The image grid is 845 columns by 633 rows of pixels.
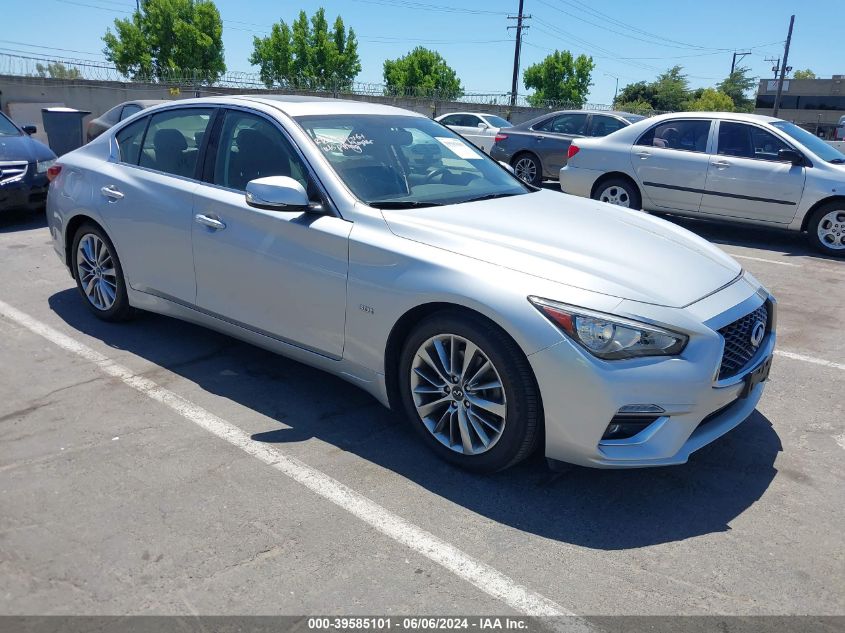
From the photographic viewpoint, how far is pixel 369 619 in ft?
8.16

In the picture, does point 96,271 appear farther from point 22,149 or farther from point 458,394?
point 22,149

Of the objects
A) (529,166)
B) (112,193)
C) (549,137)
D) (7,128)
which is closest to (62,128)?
(7,128)

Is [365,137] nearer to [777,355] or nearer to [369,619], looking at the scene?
[369,619]

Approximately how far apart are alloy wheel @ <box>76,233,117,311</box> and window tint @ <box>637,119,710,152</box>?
7.16 m

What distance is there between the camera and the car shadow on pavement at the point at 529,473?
122 inches

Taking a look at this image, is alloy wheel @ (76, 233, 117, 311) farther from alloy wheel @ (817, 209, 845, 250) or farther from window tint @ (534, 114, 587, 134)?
window tint @ (534, 114, 587, 134)

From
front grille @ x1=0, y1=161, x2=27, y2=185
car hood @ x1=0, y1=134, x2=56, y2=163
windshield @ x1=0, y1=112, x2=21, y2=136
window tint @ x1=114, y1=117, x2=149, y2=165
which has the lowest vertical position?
front grille @ x1=0, y1=161, x2=27, y2=185

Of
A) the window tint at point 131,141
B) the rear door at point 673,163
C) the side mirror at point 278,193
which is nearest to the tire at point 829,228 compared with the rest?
the rear door at point 673,163

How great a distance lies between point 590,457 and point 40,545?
7.35 ft

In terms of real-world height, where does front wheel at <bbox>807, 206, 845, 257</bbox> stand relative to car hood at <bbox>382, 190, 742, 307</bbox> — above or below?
below

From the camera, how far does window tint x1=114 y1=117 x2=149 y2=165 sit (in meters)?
5.01

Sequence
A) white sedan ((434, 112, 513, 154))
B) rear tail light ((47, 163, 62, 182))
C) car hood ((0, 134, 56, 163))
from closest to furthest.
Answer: rear tail light ((47, 163, 62, 182))
car hood ((0, 134, 56, 163))
white sedan ((434, 112, 513, 154))

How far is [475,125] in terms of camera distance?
19.1 metres

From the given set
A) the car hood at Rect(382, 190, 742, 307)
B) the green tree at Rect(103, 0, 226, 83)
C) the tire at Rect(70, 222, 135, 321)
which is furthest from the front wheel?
the green tree at Rect(103, 0, 226, 83)
